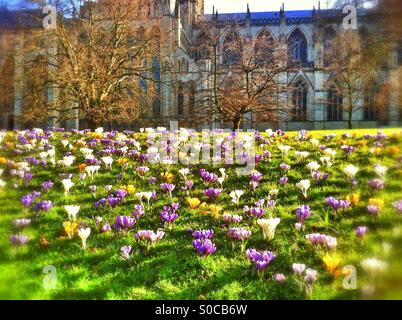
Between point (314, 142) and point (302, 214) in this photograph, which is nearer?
point (302, 214)

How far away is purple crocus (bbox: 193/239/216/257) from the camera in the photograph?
3.69 metres

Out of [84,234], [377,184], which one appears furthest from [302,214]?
[84,234]

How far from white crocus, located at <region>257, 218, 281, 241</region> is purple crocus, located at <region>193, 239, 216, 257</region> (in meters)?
0.52

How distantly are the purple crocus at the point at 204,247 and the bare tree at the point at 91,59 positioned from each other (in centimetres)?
1075

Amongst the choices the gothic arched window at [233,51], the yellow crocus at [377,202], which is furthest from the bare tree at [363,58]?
the gothic arched window at [233,51]

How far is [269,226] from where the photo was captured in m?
3.88

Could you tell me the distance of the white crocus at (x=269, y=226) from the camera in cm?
384

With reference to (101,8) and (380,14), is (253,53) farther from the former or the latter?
(380,14)

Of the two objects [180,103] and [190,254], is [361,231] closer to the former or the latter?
[190,254]

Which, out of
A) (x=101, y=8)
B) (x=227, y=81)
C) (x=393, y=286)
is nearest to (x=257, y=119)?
(x=227, y=81)

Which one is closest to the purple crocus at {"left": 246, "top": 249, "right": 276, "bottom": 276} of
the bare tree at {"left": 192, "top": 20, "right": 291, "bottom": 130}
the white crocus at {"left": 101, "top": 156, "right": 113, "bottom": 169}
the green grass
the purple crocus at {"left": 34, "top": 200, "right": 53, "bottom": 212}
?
the green grass

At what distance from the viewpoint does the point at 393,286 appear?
2.94m

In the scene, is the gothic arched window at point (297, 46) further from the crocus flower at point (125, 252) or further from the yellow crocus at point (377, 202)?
the crocus flower at point (125, 252)

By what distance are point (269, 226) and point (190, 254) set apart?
80 centimetres
